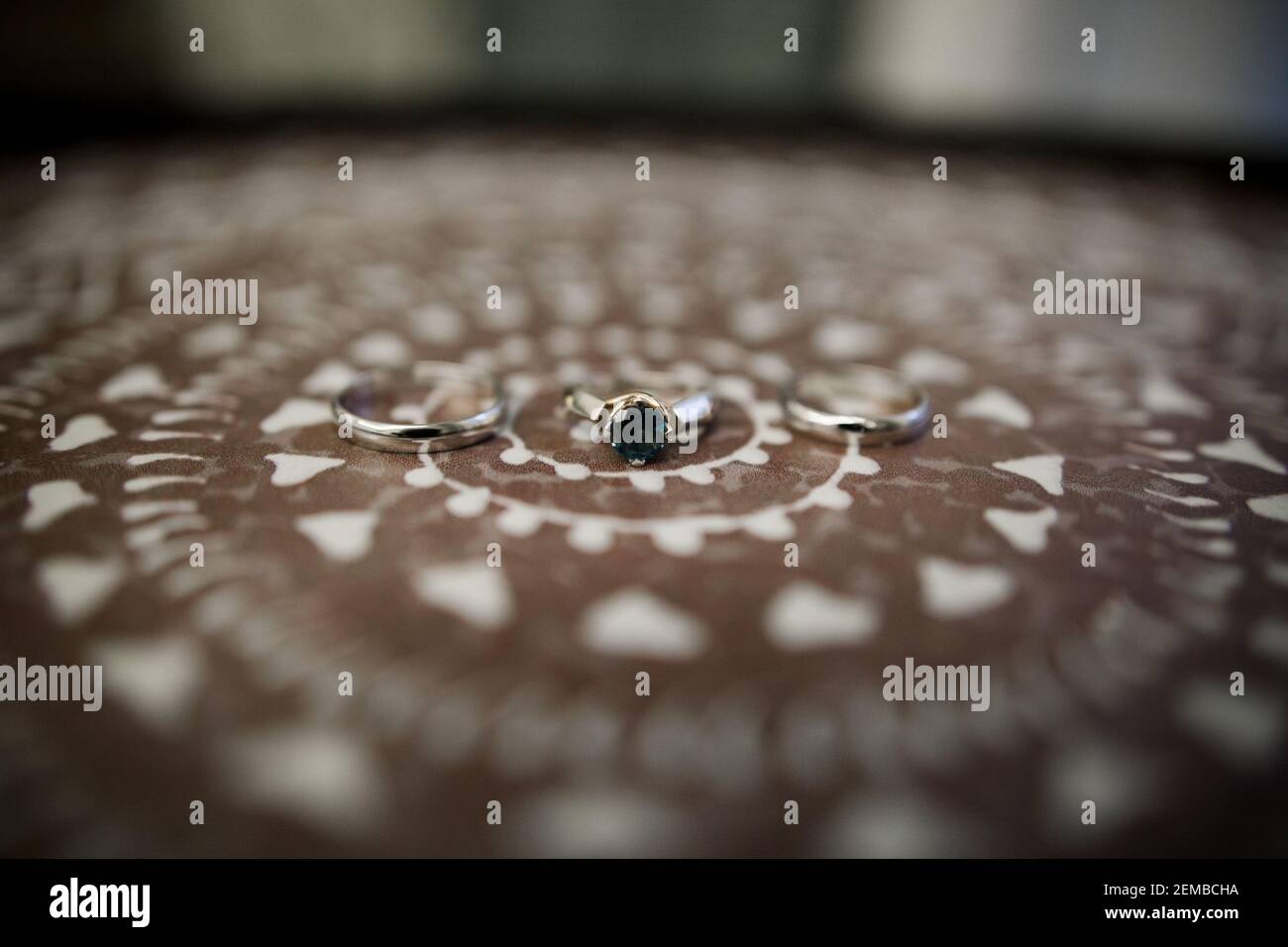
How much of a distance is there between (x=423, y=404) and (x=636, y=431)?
18cm

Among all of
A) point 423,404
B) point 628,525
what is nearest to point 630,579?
point 628,525

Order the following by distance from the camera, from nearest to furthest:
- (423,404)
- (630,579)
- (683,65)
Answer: (630,579) < (423,404) < (683,65)

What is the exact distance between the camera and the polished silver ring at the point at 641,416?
1.84 ft

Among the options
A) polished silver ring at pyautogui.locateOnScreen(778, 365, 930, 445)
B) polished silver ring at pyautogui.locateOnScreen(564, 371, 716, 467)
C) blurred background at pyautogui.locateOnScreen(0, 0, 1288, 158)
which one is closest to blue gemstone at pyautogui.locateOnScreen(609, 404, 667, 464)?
polished silver ring at pyautogui.locateOnScreen(564, 371, 716, 467)

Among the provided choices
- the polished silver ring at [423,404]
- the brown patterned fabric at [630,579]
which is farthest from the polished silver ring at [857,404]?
the polished silver ring at [423,404]

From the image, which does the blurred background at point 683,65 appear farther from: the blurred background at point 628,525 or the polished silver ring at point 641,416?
the polished silver ring at point 641,416

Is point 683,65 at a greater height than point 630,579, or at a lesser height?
greater

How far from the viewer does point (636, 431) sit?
56 cm

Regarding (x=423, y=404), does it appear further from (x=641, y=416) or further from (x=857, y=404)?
(x=857, y=404)

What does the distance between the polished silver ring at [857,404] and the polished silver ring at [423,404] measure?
0.21 m

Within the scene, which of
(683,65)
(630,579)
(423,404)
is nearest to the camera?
(630,579)
